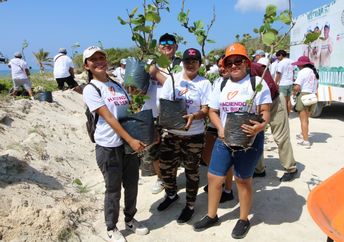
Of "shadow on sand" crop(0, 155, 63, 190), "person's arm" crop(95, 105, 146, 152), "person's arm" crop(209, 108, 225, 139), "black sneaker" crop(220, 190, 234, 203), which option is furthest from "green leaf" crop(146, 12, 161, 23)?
"shadow on sand" crop(0, 155, 63, 190)

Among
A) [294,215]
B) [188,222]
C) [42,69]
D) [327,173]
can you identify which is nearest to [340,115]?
[327,173]

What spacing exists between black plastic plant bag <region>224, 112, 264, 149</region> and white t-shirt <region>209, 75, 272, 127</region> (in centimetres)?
15

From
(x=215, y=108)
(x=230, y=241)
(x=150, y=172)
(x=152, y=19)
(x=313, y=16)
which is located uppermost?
(x=313, y=16)

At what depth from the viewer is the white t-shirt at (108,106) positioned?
3094 mm

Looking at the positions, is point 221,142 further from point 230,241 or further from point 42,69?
point 42,69

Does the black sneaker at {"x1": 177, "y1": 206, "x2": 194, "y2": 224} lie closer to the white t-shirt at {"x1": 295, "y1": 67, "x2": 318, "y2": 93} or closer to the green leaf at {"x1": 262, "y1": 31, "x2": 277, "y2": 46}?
the green leaf at {"x1": 262, "y1": 31, "x2": 277, "y2": 46}

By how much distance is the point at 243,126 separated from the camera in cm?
307

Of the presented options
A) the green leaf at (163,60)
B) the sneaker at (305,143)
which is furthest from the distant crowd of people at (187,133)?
the sneaker at (305,143)

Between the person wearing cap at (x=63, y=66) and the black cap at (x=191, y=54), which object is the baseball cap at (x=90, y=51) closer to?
the black cap at (x=191, y=54)

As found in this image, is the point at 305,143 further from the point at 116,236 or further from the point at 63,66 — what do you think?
the point at 63,66

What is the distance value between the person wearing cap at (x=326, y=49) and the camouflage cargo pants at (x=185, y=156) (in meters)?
6.47

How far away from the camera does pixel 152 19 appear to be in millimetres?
3176

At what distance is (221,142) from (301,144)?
12.7 ft

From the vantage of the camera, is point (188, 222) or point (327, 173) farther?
point (327, 173)
